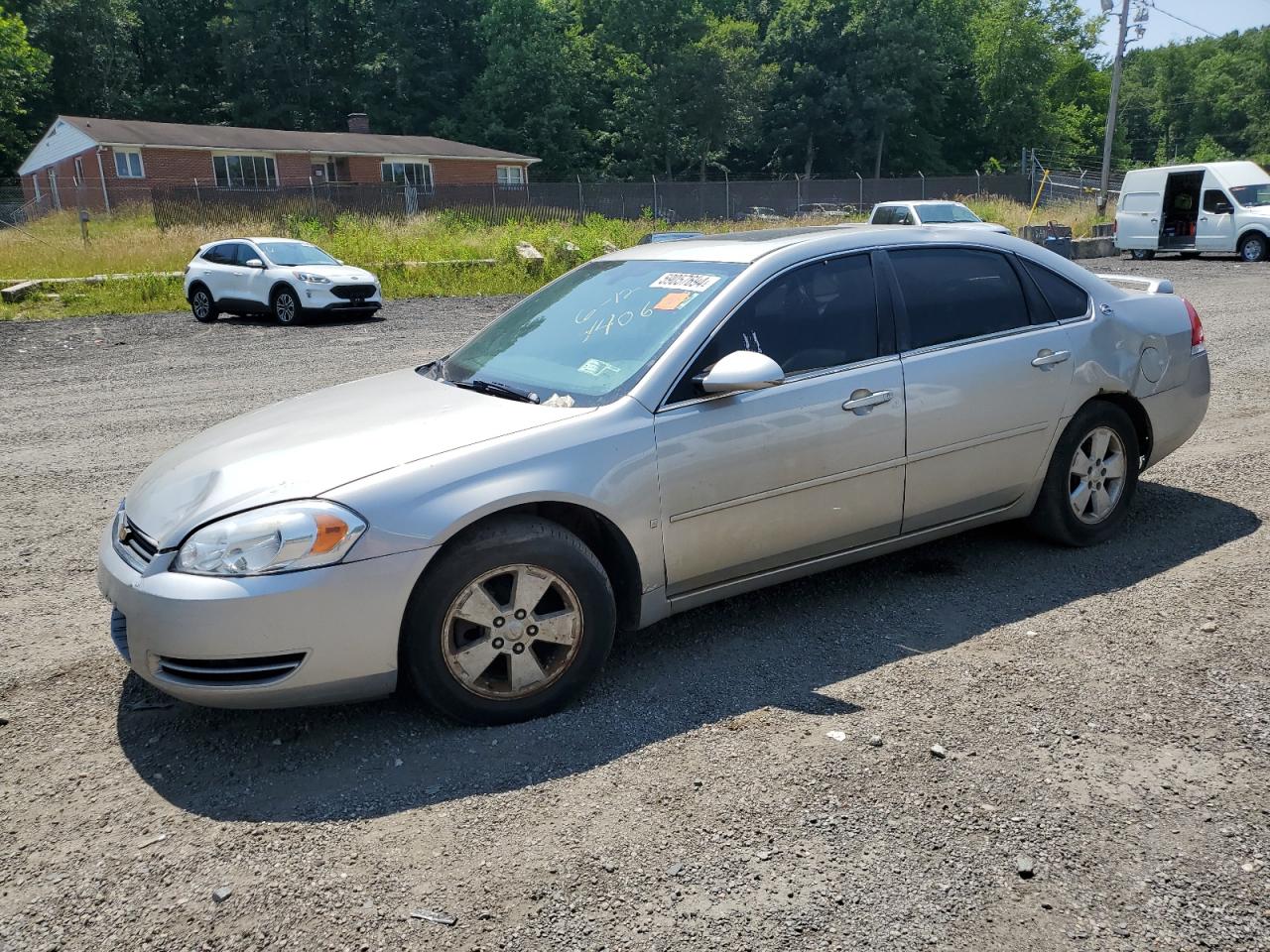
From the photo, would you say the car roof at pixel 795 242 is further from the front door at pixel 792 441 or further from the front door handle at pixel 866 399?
the front door handle at pixel 866 399

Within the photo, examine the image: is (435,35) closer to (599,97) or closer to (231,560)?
(599,97)

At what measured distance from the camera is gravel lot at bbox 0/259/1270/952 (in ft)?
8.36

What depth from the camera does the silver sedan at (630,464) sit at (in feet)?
10.6

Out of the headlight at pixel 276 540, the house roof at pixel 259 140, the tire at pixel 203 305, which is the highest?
the house roof at pixel 259 140

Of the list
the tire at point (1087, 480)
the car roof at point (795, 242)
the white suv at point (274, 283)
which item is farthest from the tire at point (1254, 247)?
the car roof at point (795, 242)

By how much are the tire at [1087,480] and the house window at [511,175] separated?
5573 cm

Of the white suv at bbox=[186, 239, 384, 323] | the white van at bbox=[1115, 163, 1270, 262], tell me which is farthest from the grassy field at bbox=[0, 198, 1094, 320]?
Answer: the white van at bbox=[1115, 163, 1270, 262]

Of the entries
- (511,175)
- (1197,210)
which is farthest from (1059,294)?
(511,175)

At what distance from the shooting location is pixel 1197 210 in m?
26.1

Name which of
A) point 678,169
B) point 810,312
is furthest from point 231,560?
point 678,169

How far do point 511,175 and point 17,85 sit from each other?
89.4 ft

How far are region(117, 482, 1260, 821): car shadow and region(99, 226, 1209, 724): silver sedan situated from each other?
18cm

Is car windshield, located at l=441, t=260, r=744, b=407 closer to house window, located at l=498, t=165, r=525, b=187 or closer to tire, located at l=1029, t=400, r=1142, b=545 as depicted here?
tire, located at l=1029, t=400, r=1142, b=545

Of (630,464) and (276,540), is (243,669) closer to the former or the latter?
(276,540)
